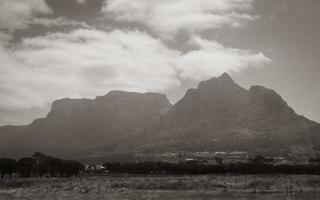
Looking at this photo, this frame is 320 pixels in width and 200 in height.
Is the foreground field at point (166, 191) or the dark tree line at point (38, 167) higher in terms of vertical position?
the dark tree line at point (38, 167)

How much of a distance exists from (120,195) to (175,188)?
15.1 m

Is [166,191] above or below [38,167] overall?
below

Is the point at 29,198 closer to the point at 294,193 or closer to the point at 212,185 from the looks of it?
the point at 212,185

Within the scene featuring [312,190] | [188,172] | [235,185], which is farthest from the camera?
[188,172]

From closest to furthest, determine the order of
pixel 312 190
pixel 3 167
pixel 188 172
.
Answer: pixel 312 190 < pixel 3 167 < pixel 188 172

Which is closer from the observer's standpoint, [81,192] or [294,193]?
[294,193]

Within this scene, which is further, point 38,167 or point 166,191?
point 38,167

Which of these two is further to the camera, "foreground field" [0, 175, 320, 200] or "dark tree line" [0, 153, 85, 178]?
"dark tree line" [0, 153, 85, 178]

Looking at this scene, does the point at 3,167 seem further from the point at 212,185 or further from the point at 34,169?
the point at 212,185

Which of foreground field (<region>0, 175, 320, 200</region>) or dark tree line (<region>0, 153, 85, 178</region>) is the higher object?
dark tree line (<region>0, 153, 85, 178</region>)

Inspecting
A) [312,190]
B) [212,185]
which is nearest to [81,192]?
[212,185]

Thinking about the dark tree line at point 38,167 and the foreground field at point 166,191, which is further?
the dark tree line at point 38,167

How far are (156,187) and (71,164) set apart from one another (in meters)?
55.2

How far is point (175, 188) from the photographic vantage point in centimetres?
Answer: 7631
